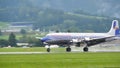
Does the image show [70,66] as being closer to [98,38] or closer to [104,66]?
[104,66]

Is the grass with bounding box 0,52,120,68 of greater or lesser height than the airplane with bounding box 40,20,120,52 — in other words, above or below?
below

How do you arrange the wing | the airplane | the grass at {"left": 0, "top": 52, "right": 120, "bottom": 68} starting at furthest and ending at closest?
the wing → the airplane → the grass at {"left": 0, "top": 52, "right": 120, "bottom": 68}

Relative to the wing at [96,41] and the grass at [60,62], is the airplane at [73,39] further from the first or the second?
the grass at [60,62]

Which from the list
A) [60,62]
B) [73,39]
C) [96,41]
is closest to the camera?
[60,62]

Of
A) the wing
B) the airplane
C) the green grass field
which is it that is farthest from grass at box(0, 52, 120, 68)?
the wing

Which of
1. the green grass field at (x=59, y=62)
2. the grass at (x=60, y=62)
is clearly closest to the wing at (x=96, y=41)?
the green grass field at (x=59, y=62)

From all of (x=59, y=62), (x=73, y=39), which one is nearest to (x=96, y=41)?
(x=73, y=39)

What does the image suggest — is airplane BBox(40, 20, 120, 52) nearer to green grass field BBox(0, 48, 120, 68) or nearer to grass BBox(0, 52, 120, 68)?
green grass field BBox(0, 48, 120, 68)

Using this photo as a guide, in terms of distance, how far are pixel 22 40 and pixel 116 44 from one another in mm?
39587

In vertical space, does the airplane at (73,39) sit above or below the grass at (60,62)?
above

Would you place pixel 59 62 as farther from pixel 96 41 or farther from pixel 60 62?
pixel 96 41

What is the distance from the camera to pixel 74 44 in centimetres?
8925

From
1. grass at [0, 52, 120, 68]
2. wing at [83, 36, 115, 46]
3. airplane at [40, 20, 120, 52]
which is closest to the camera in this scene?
grass at [0, 52, 120, 68]

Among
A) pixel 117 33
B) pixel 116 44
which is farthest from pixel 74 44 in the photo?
pixel 116 44
